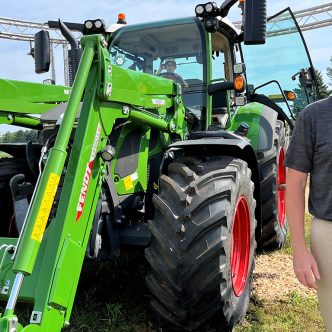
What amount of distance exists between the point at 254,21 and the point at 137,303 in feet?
7.49

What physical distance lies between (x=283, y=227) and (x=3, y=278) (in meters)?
3.59

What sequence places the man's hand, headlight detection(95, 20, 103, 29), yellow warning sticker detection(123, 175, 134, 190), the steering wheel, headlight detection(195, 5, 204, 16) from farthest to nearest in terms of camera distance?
headlight detection(95, 20, 103, 29) → the steering wheel → headlight detection(195, 5, 204, 16) → yellow warning sticker detection(123, 175, 134, 190) → the man's hand

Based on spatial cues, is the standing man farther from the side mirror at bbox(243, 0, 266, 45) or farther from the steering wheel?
the steering wheel

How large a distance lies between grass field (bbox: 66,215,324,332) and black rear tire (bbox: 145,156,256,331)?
0.42m

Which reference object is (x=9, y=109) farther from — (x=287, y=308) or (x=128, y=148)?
(x=287, y=308)

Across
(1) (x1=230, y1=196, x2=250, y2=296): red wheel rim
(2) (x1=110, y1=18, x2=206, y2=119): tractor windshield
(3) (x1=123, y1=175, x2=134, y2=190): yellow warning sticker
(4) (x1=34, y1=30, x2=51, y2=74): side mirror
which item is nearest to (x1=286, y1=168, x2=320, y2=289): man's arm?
(1) (x1=230, y1=196, x2=250, y2=296): red wheel rim

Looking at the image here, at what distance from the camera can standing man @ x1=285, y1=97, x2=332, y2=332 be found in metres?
2.04

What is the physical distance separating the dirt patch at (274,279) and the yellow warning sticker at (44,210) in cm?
229

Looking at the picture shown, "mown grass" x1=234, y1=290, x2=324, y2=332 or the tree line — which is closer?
"mown grass" x1=234, y1=290, x2=324, y2=332

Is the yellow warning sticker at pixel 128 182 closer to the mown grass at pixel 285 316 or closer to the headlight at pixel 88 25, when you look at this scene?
the mown grass at pixel 285 316

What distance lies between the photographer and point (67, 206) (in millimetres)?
2393

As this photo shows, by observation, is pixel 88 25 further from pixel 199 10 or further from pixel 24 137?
pixel 24 137

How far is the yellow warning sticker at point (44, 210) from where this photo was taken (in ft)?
6.84

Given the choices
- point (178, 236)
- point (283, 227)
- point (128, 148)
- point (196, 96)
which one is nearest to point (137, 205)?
point (128, 148)
